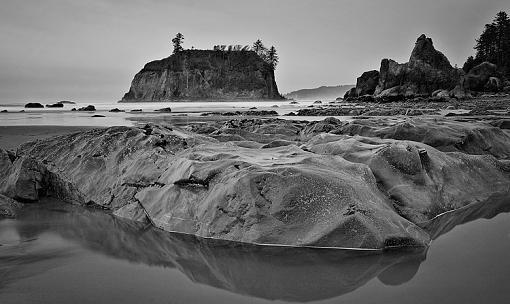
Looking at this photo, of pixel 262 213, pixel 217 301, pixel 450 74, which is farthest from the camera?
pixel 450 74

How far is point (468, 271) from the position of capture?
3.19 metres

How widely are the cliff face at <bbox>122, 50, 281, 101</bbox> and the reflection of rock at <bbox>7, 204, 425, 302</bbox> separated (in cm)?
8140

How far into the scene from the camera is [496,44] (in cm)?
6216

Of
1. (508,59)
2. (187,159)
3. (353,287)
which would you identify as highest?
(508,59)

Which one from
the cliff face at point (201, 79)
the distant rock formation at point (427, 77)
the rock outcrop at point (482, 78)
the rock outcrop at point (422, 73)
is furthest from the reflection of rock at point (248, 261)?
the cliff face at point (201, 79)

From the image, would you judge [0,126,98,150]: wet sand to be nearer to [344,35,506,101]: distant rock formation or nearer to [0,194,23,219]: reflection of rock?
[0,194,23,219]: reflection of rock

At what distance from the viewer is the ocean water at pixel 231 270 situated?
9.37 ft

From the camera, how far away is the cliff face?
85.4 m

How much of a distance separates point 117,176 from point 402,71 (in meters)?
55.7

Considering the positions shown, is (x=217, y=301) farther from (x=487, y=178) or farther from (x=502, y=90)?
(x=502, y=90)

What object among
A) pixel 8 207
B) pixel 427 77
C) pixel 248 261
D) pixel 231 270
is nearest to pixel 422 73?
pixel 427 77

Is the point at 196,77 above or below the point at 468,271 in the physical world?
above

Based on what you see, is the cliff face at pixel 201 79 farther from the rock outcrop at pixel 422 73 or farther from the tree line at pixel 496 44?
the tree line at pixel 496 44

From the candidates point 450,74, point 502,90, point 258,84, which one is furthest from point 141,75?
point 502,90
